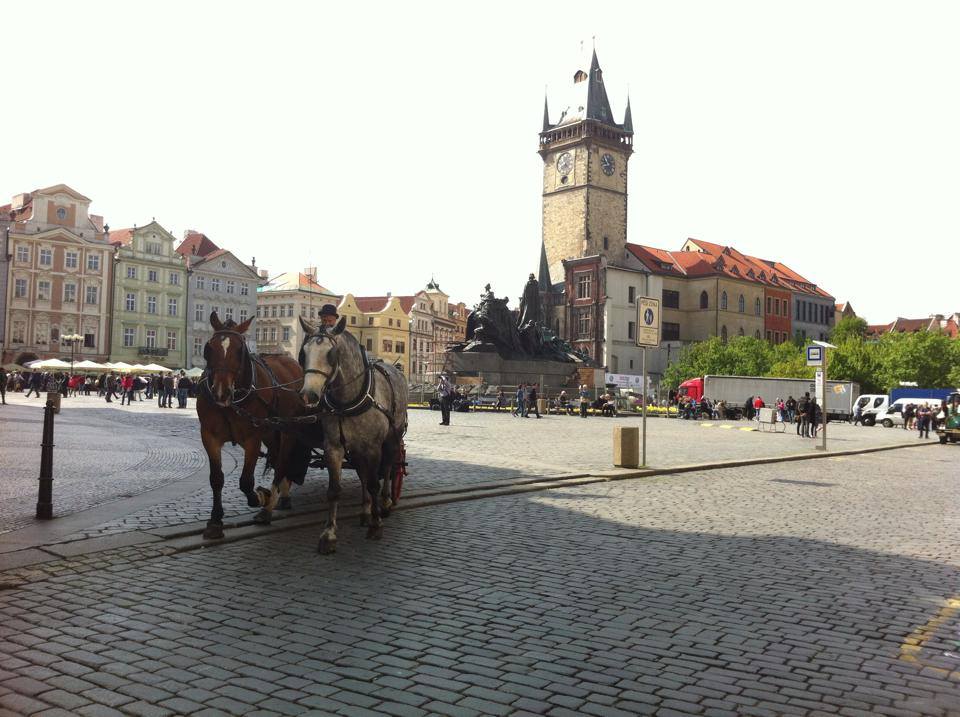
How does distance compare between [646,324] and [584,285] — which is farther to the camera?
[584,285]

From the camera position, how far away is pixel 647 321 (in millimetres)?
16453

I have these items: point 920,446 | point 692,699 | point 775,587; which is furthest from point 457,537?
point 920,446

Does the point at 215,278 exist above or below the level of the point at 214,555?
above

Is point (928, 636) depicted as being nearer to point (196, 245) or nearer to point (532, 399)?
point (532, 399)

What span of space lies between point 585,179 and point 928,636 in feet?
297

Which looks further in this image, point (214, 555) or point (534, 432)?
point (534, 432)

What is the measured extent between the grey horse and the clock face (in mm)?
90118

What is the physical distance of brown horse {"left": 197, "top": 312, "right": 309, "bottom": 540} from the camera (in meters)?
7.62

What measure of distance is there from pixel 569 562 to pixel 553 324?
290 ft

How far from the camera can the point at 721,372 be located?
259ft

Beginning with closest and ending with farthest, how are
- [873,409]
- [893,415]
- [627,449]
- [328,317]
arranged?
1. [328,317]
2. [627,449]
3. [893,415]
4. [873,409]

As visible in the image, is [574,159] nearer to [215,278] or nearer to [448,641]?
[215,278]

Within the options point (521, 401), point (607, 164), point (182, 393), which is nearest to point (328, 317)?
point (521, 401)

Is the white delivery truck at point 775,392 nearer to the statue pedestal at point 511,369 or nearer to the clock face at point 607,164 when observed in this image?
the statue pedestal at point 511,369
